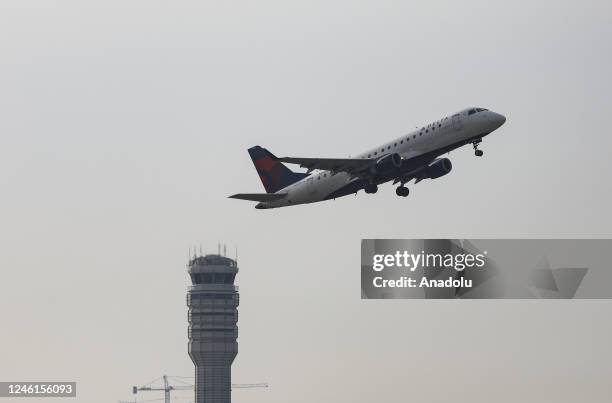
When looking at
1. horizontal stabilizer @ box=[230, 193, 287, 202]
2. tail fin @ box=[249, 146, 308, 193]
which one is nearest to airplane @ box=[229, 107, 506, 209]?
horizontal stabilizer @ box=[230, 193, 287, 202]

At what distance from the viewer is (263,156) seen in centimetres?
17462

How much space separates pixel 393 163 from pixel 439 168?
8725mm

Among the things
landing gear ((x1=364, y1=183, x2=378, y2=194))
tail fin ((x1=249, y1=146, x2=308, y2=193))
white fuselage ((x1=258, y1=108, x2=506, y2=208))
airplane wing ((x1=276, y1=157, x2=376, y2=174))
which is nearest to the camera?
white fuselage ((x1=258, y1=108, x2=506, y2=208))

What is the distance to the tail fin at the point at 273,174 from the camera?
168m

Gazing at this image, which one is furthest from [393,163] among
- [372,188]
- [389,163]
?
[372,188]

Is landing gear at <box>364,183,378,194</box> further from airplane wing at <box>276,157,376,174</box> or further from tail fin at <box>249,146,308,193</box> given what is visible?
tail fin at <box>249,146,308,193</box>

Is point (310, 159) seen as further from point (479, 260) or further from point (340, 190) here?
point (479, 260)

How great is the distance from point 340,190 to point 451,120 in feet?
54.0

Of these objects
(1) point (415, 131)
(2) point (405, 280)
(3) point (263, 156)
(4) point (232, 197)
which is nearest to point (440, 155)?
(1) point (415, 131)

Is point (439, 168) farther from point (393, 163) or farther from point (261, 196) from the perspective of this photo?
point (261, 196)

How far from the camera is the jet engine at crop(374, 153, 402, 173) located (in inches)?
5689

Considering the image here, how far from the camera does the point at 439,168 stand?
15150 centimetres

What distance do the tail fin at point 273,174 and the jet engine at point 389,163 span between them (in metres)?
21.9

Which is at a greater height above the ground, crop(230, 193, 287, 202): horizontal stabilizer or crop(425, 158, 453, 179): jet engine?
crop(425, 158, 453, 179): jet engine
